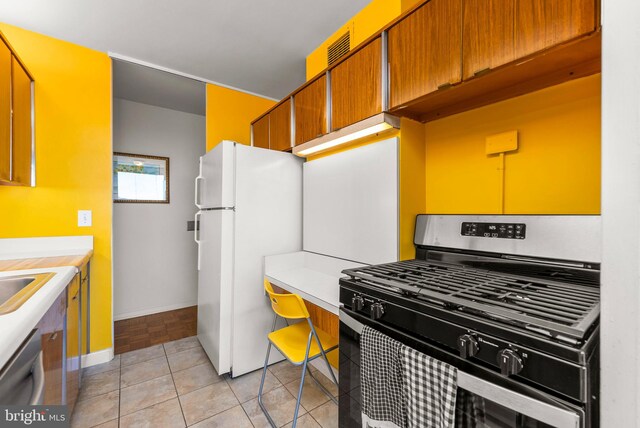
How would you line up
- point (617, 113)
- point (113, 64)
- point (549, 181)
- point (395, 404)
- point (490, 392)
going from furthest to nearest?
point (113, 64) < point (549, 181) < point (395, 404) < point (490, 392) < point (617, 113)

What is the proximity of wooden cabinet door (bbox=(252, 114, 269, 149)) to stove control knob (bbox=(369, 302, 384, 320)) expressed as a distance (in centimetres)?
202

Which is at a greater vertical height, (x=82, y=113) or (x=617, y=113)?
(x=82, y=113)

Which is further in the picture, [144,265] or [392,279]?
[144,265]

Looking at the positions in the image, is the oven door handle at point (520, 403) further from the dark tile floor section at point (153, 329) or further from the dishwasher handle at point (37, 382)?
the dark tile floor section at point (153, 329)

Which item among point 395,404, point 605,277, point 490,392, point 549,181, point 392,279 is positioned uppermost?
point 549,181

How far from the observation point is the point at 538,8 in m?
0.98

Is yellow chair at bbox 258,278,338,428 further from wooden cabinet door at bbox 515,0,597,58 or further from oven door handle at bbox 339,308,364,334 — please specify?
wooden cabinet door at bbox 515,0,597,58

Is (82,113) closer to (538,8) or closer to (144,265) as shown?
(144,265)

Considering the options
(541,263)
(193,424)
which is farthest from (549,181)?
(193,424)

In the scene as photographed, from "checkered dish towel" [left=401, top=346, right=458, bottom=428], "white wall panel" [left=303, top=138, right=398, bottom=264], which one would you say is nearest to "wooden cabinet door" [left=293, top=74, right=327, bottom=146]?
"white wall panel" [left=303, top=138, right=398, bottom=264]

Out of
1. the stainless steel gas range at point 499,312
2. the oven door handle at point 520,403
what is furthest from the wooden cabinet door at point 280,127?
the oven door handle at point 520,403

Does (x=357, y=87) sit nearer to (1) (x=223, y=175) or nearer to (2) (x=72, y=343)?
(1) (x=223, y=175)

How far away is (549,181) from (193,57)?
2.88 meters

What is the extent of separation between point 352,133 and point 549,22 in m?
0.99
